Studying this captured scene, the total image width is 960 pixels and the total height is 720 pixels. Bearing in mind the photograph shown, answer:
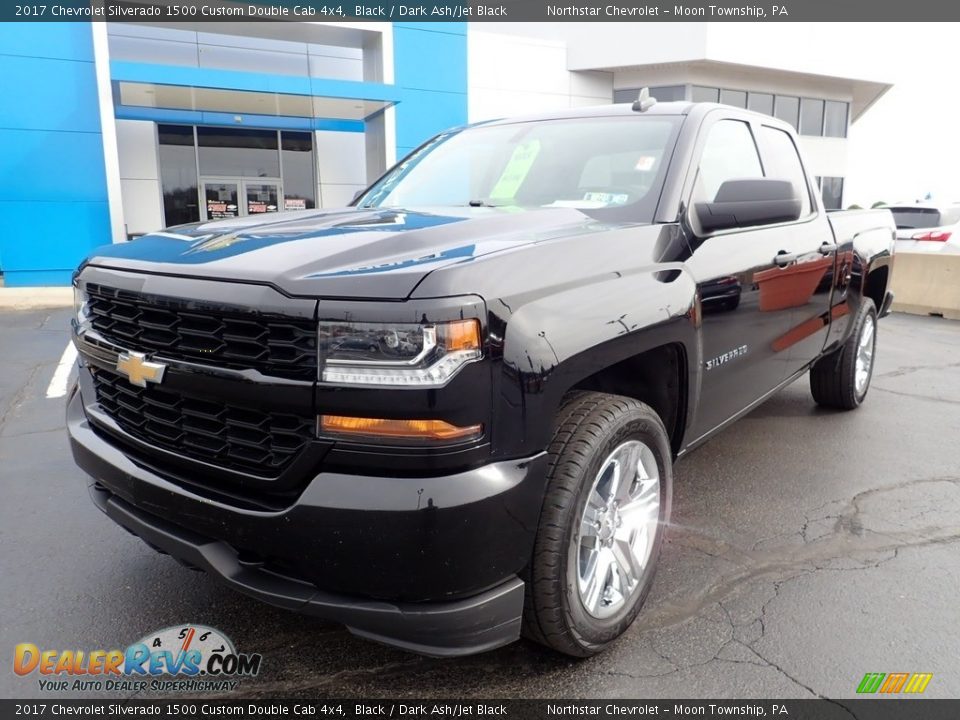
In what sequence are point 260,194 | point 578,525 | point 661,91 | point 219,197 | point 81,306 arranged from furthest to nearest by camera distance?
point 661,91, point 260,194, point 219,197, point 81,306, point 578,525

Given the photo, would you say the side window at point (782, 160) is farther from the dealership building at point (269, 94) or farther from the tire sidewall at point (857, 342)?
the dealership building at point (269, 94)

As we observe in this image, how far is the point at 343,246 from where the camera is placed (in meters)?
2.25

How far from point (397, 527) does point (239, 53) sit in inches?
721

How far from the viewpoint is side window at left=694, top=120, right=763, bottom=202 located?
128 inches

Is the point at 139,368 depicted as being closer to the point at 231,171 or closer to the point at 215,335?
the point at 215,335

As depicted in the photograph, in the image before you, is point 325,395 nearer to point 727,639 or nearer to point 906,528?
point 727,639

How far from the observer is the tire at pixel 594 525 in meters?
2.16

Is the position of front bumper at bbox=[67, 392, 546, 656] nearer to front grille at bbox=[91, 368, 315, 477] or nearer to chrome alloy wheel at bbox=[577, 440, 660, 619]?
front grille at bbox=[91, 368, 315, 477]

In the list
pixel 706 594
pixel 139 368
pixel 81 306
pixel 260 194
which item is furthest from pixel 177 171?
pixel 706 594

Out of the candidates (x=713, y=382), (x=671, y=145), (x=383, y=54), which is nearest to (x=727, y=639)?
(x=713, y=382)

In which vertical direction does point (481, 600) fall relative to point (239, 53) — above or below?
below

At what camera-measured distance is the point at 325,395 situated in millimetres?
1892

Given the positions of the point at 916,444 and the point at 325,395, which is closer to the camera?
the point at 325,395

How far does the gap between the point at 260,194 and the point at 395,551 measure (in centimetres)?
1839
